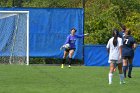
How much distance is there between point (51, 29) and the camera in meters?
30.6

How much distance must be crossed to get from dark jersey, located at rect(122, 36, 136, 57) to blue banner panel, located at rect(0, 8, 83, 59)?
9484mm

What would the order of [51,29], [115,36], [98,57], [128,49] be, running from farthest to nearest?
[51,29] → [98,57] → [128,49] → [115,36]

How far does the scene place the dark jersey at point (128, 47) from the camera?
20.6 meters

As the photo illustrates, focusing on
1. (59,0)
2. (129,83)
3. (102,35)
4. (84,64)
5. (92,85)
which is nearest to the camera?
(92,85)

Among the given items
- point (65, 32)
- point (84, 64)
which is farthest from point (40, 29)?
point (84, 64)

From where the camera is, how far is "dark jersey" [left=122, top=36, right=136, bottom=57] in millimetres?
20562

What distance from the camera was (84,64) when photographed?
1169 inches

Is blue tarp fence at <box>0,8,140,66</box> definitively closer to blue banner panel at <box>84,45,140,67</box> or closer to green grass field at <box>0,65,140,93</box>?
blue banner panel at <box>84,45,140,67</box>

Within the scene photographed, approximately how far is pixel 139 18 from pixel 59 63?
459 inches

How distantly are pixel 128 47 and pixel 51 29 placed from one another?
408 inches

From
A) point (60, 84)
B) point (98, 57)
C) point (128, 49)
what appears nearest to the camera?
point (60, 84)

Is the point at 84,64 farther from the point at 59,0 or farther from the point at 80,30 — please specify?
the point at 59,0

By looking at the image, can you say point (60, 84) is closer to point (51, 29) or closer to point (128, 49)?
point (128, 49)

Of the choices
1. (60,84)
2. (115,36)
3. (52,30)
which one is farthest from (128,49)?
(52,30)
